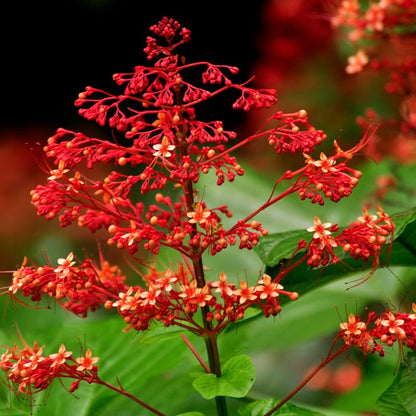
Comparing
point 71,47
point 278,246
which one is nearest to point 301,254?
point 278,246

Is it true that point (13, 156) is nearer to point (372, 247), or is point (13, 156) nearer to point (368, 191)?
point (368, 191)

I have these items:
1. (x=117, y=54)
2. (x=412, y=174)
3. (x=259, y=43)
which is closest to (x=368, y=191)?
(x=412, y=174)

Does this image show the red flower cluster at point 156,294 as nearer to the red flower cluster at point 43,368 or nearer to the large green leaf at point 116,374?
the red flower cluster at point 43,368

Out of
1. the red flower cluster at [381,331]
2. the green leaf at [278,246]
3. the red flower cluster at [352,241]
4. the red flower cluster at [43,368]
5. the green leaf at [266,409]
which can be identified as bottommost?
the green leaf at [266,409]


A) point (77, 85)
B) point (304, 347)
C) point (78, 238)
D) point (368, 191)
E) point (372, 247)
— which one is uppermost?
point (372, 247)

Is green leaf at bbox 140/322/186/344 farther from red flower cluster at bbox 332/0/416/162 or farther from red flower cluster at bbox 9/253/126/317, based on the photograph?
red flower cluster at bbox 332/0/416/162

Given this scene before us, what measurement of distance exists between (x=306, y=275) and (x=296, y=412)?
210 millimetres

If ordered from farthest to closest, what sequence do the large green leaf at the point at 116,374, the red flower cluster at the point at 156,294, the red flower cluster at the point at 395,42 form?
1. the red flower cluster at the point at 395,42
2. the large green leaf at the point at 116,374
3. the red flower cluster at the point at 156,294

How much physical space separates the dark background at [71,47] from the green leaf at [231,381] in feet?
7.40

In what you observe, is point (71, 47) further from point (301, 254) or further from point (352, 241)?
point (352, 241)

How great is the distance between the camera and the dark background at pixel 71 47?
3008mm

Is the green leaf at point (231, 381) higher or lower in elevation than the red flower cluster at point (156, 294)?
lower

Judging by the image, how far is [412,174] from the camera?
4.76ft

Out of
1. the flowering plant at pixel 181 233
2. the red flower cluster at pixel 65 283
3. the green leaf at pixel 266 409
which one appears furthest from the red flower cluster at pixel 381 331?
the red flower cluster at pixel 65 283
